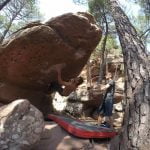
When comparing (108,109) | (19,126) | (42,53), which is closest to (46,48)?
(42,53)

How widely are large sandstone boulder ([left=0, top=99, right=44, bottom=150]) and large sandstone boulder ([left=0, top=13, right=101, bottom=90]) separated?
2.10m

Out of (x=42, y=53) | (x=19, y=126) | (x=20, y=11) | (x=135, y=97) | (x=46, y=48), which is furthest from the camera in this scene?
(x=20, y=11)

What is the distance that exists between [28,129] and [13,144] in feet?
1.46

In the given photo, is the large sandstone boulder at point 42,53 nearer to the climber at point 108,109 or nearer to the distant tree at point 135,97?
the climber at point 108,109

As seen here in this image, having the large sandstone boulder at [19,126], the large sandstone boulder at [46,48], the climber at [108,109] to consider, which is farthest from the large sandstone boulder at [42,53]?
the large sandstone boulder at [19,126]

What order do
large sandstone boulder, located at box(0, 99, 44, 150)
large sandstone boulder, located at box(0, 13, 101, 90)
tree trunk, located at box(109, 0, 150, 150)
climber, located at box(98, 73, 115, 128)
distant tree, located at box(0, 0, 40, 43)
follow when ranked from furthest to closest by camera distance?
distant tree, located at box(0, 0, 40, 43) < climber, located at box(98, 73, 115, 128) < large sandstone boulder, located at box(0, 13, 101, 90) < large sandstone boulder, located at box(0, 99, 44, 150) < tree trunk, located at box(109, 0, 150, 150)

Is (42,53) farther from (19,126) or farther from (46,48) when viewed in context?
(19,126)

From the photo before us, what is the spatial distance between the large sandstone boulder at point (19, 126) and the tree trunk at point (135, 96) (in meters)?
2.23

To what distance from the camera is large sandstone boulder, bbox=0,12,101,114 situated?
25.7ft

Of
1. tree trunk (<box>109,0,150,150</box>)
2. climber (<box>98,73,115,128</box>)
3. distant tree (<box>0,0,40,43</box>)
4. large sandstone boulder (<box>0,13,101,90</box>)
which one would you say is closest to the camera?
tree trunk (<box>109,0,150,150</box>)

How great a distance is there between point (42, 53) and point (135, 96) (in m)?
4.57

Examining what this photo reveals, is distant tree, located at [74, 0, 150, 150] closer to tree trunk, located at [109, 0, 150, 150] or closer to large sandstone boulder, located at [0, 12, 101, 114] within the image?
tree trunk, located at [109, 0, 150, 150]

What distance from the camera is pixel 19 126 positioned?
6.02 meters

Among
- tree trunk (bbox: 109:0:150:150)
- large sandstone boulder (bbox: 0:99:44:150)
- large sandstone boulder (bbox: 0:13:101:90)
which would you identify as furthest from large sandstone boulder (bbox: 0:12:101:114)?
tree trunk (bbox: 109:0:150:150)
